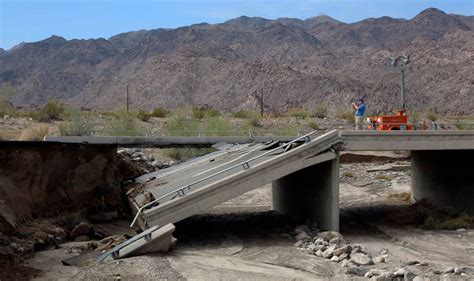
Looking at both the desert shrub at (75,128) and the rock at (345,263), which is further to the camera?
the desert shrub at (75,128)

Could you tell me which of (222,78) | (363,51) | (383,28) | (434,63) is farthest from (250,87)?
(383,28)

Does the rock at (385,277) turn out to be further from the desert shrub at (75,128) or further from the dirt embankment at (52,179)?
the desert shrub at (75,128)

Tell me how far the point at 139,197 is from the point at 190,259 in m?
5.78

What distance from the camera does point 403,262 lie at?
1678 cm

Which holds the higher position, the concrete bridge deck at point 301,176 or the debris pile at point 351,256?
the concrete bridge deck at point 301,176

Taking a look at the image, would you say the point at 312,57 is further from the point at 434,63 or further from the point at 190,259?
the point at 190,259

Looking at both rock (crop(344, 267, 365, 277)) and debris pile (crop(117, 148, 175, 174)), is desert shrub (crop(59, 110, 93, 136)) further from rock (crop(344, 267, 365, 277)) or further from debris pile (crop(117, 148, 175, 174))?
rock (crop(344, 267, 365, 277))

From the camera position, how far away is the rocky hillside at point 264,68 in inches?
3300

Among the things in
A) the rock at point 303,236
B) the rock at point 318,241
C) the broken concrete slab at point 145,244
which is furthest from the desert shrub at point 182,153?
the broken concrete slab at point 145,244

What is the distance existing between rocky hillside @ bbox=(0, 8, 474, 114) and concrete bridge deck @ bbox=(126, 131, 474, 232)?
172ft

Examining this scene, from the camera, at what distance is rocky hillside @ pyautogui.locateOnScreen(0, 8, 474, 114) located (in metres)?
83.8

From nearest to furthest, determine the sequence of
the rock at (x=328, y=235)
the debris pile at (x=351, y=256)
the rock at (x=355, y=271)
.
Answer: the debris pile at (x=351, y=256), the rock at (x=355, y=271), the rock at (x=328, y=235)

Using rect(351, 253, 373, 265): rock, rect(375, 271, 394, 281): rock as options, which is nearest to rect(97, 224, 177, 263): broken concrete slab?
rect(351, 253, 373, 265): rock

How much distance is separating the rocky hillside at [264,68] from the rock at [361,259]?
62.0m
